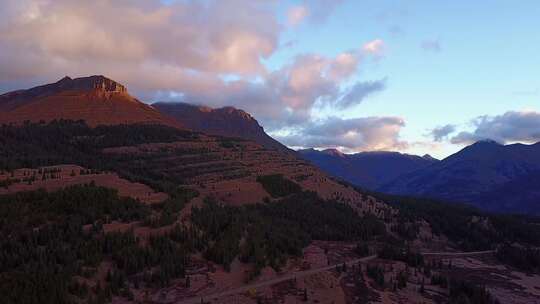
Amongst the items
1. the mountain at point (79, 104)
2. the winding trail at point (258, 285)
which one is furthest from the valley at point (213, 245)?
Result: the mountain at point (79, 104)

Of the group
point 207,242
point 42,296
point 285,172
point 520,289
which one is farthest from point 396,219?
point 42,296

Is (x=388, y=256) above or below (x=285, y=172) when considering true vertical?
below

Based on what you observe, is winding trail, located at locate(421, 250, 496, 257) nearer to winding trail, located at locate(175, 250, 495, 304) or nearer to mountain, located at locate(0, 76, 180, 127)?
winding trail, located at locate(175, 250, 495, 304)

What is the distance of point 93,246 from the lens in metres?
36.5

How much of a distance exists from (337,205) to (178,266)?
5507 cm

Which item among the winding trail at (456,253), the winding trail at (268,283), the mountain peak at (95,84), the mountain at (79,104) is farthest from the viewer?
the mountain peak at (95,84)

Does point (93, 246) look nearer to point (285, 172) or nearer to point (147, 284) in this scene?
point (147, 284)

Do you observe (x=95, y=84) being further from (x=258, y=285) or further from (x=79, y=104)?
(x=258, y=285)

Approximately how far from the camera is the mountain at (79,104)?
120m

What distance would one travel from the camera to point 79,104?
12900cm

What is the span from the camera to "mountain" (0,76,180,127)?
119625 millimetres

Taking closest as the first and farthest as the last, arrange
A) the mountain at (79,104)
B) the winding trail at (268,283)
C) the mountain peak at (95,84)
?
the winding trail at (268,283) < the mountain at (79,104) < the mountain peak at (95,84)

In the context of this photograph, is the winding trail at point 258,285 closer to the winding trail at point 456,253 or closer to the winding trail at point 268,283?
the winding trail at point 268,283

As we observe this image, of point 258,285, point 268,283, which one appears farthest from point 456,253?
point 258,285
